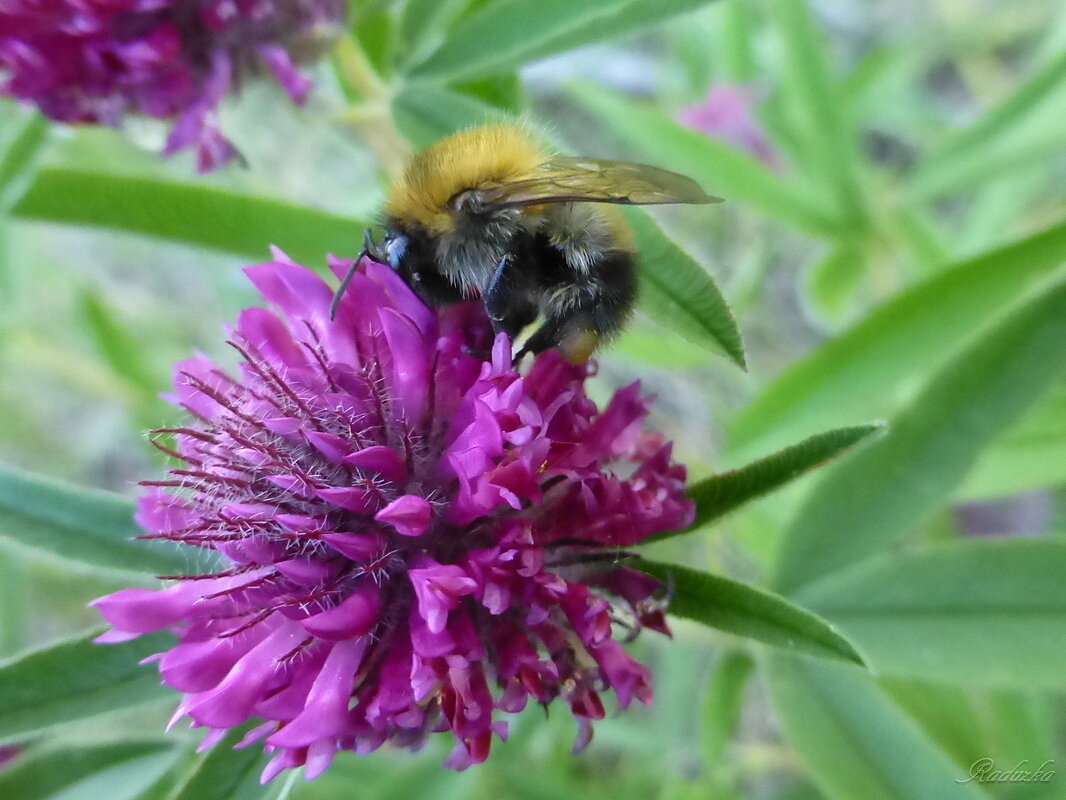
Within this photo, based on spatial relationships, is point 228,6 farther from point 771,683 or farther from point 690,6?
point 771,683

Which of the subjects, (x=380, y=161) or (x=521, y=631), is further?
(x=380, y=161)

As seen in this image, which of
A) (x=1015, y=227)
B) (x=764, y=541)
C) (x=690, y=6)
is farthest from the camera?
(x=1015, y=227)

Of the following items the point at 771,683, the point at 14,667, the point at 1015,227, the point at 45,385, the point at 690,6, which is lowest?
the point at 771,683

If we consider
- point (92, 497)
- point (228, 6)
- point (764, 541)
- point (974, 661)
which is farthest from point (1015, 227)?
point (92, 497)

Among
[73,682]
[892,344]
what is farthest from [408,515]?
[892,344]

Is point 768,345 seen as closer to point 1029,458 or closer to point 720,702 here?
point 1029,458

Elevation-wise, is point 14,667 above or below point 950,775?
above

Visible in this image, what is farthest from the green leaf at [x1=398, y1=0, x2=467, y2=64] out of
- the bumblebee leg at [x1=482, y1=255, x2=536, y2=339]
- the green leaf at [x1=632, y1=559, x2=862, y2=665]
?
the green leaf at [x1=632, y1=559, x2=862, y2=665]

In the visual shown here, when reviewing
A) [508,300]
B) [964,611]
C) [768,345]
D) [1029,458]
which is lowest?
[964,611]
